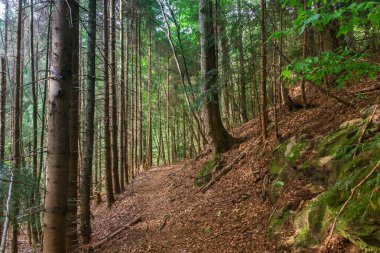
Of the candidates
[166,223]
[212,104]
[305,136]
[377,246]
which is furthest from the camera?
[212,104]

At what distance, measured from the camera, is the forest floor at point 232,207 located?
525 centimetres

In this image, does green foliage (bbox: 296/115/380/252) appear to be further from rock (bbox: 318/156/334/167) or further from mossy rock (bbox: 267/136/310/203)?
mossy rock (bbox: 267/136/310/203)

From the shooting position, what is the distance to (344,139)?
480 centimetres

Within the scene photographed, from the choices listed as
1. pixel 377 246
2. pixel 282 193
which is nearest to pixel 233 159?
pixel 282 193

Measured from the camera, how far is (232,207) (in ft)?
21.0

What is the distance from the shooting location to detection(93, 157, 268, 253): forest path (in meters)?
5.38

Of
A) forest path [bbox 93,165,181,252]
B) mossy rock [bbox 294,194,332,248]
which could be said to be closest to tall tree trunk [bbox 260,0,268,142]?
mossy rock [bbox 294,194,332,248]

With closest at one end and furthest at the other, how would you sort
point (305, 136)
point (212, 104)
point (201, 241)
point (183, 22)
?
point (201, 241), point (305, 136), point (212, 104), point (183, 22)

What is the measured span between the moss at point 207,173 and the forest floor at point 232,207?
235 mm

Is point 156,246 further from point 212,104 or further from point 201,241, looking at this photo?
point 212,104

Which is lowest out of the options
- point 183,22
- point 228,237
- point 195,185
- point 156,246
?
point 156,246

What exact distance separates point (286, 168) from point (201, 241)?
2.30 metres

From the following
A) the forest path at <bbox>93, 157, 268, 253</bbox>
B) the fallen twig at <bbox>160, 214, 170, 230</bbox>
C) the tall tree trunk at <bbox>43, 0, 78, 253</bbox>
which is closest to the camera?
the tall tree trunk at <bbox>43, 0, 78, 253</bbox>

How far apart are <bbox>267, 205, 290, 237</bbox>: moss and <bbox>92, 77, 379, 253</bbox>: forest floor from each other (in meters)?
0.13
